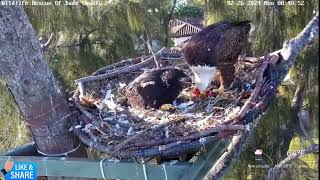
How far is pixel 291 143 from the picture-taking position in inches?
128

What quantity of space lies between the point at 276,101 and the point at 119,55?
1131 millimetres

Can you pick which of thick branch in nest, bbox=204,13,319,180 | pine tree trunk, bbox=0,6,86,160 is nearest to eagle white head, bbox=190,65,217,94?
thick branch in nest, bbox=204,13,319,180

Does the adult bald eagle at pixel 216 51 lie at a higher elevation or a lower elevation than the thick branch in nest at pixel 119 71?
higher

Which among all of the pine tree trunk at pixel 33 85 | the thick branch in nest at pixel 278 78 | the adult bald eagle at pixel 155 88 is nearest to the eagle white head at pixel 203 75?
the adult bald eagle at pixel 155 88

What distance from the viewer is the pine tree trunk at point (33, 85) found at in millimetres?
1651

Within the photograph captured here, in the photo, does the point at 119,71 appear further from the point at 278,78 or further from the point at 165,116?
the point at 278,78

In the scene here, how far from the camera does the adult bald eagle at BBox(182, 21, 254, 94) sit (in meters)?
1.84

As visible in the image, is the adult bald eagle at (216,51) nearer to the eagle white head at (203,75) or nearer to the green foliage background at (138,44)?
the eagle white head at (203,75)

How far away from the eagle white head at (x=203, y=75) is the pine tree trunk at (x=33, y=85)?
1.66 feet

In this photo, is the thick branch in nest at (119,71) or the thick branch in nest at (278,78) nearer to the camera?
the thick branch in nest at (278,78)

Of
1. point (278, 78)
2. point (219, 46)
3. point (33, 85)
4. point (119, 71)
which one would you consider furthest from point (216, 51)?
point (33, 85)

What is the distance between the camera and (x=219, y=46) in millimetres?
1843

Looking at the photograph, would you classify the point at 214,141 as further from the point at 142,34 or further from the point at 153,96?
the point at 142,34

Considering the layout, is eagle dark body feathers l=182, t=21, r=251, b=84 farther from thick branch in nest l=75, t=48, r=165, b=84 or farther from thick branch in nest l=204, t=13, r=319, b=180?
thick branch in nest l=75, t=48, r=165, b=84
